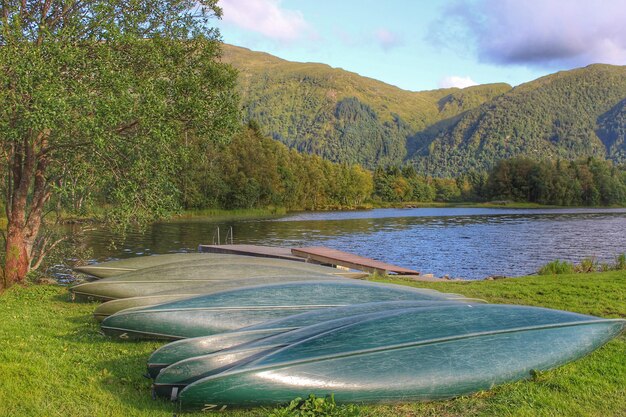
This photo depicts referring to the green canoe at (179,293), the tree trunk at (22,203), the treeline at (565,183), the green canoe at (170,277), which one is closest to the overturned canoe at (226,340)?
the green canoe at (179,293)

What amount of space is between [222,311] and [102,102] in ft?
16.1

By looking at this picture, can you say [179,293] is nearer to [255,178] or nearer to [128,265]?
[128,265]

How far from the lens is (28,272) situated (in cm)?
1104

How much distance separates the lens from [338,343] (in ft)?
14.5

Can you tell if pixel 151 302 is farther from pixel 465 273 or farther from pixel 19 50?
pixel 465 273

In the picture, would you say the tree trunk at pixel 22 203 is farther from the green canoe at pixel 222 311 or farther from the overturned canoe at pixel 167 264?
the green canoe at pixel 222 311

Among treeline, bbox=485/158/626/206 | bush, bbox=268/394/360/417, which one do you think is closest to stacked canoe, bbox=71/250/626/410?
bush, bbox=268/394/360/417

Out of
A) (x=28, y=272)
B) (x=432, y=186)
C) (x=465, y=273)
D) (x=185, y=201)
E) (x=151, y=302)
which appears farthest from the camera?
(x=432, y=186)

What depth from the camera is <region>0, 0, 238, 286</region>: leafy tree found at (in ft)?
28.8

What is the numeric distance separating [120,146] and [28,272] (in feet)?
12.2

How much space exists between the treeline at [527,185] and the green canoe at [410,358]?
109 meters

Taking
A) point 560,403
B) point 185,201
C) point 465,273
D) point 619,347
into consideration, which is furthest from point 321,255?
point 185,201

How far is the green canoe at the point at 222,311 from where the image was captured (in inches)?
228

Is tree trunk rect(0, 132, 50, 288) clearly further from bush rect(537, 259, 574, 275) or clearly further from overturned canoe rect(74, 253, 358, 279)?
bush rect(537, 259, 574, 275)
